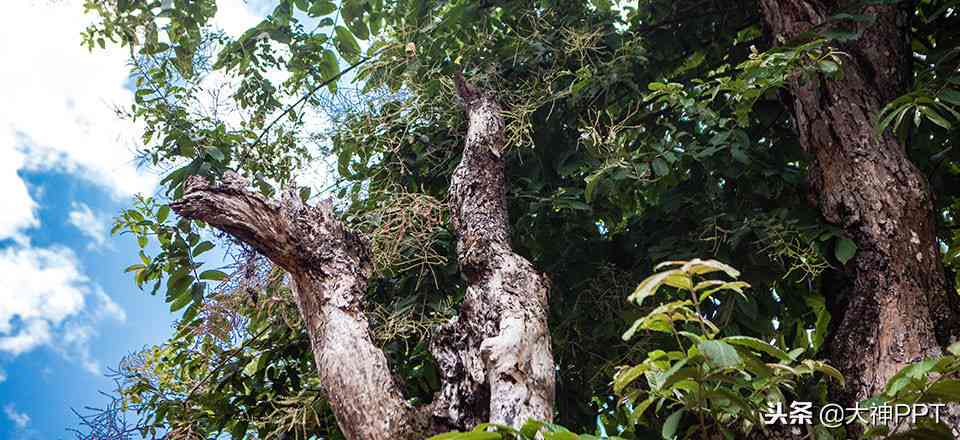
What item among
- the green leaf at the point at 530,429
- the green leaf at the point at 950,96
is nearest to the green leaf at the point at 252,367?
the green leaf at the point at 530,429

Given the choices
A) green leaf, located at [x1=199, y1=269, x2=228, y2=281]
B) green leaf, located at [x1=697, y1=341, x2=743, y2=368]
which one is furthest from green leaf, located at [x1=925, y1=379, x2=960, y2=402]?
green leaf, located at [x1=199, y1=269, x2=228, y2=281]

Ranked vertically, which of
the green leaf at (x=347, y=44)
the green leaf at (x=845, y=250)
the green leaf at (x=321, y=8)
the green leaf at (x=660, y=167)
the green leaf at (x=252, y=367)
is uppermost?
the green leaf at (x=321, y=8)

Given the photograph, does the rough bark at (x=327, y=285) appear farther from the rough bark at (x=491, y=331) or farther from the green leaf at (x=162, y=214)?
the green leaf at (x=162, y=214)

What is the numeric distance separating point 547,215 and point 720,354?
0.82 meters

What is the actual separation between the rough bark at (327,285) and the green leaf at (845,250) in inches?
26.3

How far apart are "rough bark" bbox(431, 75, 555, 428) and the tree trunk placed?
466 millimetres

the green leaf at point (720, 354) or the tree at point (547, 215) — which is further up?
the tree at point (547, 215)

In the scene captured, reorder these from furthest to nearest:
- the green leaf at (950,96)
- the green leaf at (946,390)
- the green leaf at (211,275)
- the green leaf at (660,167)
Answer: the green leaf at (211,275) → the green leaf at (660,167) → the green leaf at (950,96) → the green leaf at (946,390)

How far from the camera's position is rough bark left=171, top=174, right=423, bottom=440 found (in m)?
1.03

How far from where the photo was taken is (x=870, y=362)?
1146 mm

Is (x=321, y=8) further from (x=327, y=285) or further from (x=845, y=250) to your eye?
(x=845, y=250)

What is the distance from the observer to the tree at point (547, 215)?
1077mm

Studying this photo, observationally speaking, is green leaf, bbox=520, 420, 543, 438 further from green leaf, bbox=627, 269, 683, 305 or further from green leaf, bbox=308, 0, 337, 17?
green leaf, bbox=308, 0, 337, 17

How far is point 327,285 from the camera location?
1.14m
